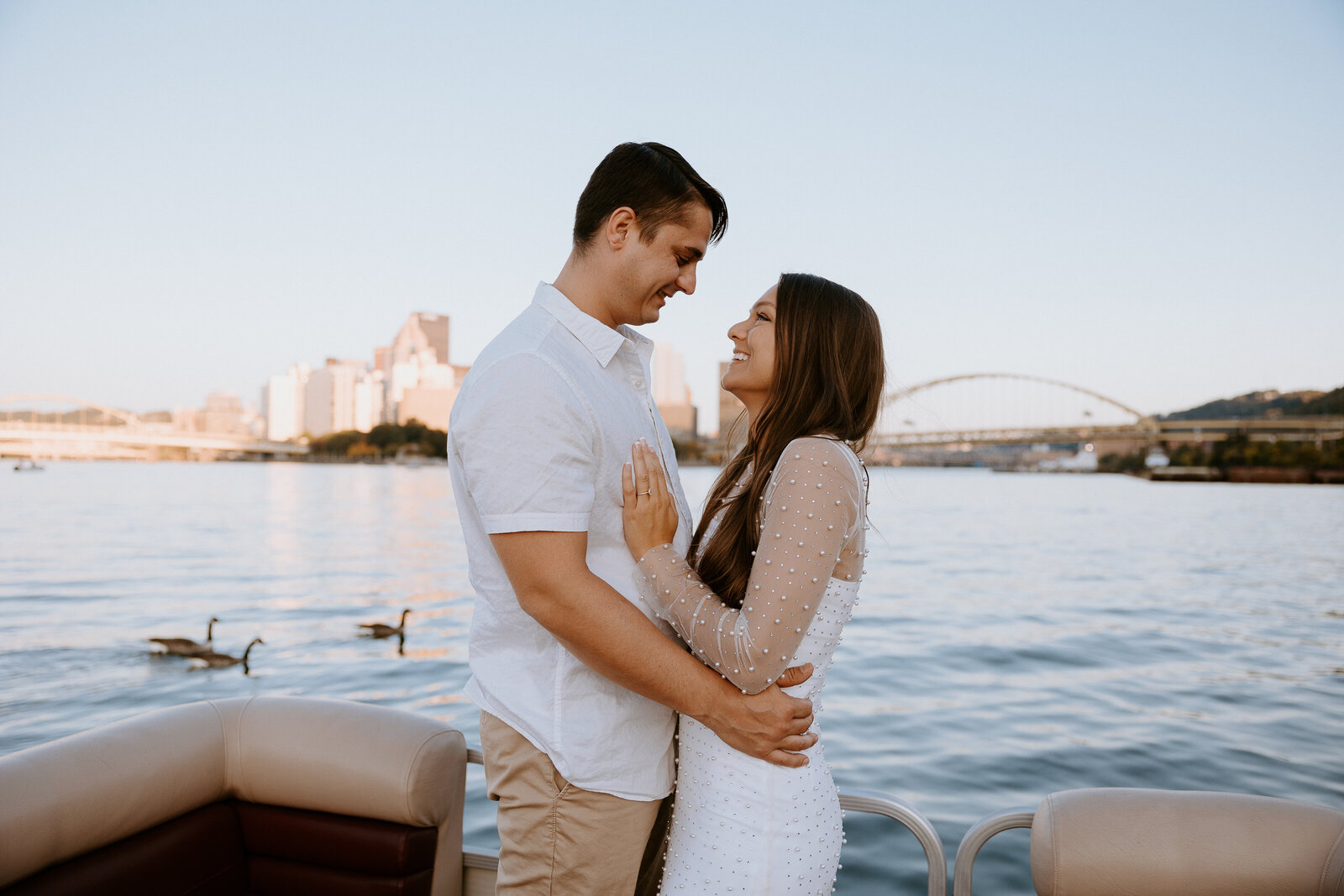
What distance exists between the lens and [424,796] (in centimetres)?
189

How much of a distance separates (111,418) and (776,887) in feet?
296

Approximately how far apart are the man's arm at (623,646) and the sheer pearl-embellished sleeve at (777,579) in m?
0.04

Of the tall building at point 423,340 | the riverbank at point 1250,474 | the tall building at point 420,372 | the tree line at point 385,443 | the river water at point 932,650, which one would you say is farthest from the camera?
the tall building at point 423,340

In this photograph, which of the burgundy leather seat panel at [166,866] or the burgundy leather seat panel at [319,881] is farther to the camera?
the burgundy leather seat panel at [319,881]

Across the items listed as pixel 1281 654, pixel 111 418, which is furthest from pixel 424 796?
pixel 111 418

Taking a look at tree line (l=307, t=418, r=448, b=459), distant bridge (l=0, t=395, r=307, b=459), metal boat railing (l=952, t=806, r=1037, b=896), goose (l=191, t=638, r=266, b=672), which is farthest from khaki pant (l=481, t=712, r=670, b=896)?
tree line (l=307, t=418, r=448, b=459)

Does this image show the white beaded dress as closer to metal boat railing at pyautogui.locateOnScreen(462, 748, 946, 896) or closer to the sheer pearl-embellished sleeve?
the sheer pearl-embellished sleeve

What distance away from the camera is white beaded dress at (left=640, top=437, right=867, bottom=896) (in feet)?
4.36

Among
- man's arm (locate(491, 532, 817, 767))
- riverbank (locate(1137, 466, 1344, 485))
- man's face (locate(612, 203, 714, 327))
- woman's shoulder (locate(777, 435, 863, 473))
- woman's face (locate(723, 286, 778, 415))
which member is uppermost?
man's face (locate(612, 203, 714, 327))

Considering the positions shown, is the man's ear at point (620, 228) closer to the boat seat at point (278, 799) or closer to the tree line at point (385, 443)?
the boat seat at point (278, 799)

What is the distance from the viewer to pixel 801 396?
155 centimetres

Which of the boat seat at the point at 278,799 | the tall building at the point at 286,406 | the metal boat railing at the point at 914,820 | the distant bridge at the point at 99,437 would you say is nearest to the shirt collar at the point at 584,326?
the metal boat railing at the point at 914,820

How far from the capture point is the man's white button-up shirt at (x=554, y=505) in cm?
126

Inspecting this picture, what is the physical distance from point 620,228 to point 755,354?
1.09 feet
